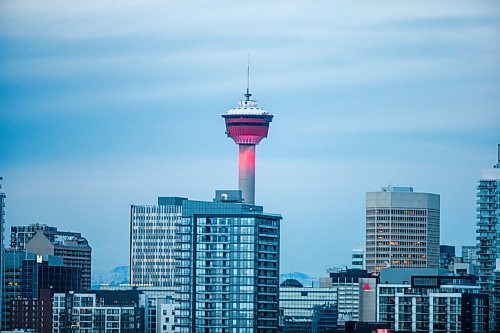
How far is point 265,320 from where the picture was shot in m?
191

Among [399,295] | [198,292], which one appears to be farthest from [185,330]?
[399,295]

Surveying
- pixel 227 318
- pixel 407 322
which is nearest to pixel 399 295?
pixel 407 322

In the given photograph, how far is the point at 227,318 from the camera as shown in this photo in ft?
618

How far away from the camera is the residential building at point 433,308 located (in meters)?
186

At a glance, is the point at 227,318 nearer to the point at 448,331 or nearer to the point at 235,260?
the point at 235,260

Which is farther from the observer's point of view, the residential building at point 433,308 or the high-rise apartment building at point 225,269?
the high-rise apartment building at point 225,269

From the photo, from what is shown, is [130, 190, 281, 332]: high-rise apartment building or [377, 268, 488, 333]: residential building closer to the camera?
[377, 268, 488, 333]: residential building

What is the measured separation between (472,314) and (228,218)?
24.7 m

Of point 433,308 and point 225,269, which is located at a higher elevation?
point 225,269

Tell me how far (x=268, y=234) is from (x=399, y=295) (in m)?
13.9

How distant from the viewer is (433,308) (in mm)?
187625

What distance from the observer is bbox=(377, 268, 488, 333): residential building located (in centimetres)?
18588

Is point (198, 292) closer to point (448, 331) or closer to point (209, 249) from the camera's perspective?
point (209, 249)

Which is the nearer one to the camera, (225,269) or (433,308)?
(433,308)
